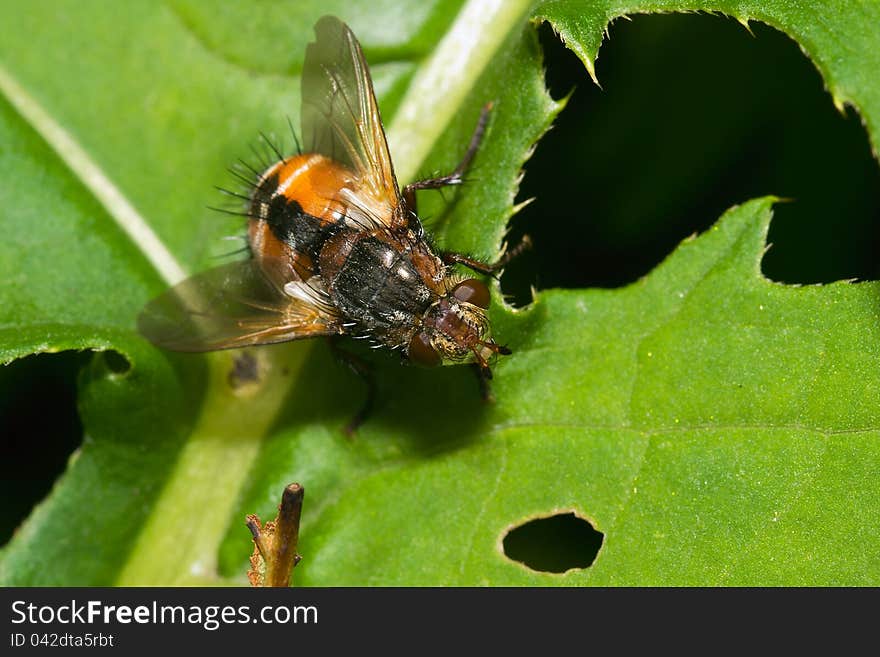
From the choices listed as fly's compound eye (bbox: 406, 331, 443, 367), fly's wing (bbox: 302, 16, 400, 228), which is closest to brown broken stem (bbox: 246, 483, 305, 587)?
fly's compound eye (bbox: 406, 331, 443, 367)

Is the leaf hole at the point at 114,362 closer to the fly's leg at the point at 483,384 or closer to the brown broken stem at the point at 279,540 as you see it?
the brown broken stem at the point at 279,540

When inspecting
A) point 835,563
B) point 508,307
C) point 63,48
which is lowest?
point 835,563

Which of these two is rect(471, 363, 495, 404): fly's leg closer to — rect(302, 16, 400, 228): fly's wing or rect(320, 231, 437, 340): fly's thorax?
rect(320, 231, 437, 340): fly's thorax

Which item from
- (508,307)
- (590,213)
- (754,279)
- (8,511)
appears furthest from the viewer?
(590,213)

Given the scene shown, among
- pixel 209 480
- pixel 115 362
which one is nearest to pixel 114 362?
pixel 115 362
